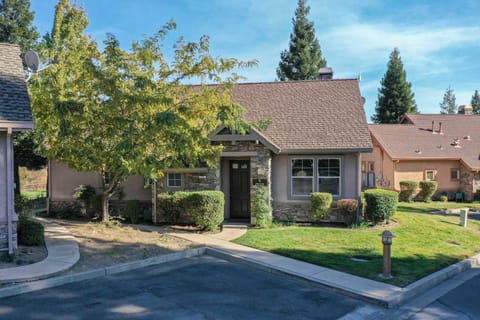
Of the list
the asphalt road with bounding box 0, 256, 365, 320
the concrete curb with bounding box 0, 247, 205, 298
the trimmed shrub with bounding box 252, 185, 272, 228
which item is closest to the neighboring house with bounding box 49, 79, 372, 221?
the trimmed shrub with bounding box 252, 185, 272, 228

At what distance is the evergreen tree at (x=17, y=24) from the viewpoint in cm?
1878

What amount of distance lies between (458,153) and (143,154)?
2309cm

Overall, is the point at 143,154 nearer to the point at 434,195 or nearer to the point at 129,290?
the point at 129,290

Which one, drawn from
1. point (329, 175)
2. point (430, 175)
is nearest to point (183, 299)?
point (329, 175)

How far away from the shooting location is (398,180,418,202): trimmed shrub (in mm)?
23672

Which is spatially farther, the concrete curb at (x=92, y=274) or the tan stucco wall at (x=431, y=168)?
the tan stucco wall at (x=431, y=168)

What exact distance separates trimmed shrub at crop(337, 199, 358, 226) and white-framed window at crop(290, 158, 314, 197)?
1.39 m

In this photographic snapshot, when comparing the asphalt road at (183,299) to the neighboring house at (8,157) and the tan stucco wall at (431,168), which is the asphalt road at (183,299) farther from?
the tan stucco wall at (431,168)

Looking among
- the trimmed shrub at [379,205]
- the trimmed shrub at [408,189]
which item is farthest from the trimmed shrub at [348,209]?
the trimmed shrub at [408,189]

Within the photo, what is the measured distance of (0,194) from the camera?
8.42 m

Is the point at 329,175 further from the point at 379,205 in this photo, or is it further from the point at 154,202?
the point at 154,202

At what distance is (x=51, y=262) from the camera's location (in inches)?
321

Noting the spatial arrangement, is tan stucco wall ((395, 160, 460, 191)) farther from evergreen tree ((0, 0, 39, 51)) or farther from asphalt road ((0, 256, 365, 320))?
evergreen tree ((0, 0, 39, 51))

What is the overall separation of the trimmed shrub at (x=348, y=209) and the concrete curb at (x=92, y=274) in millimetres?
5813
